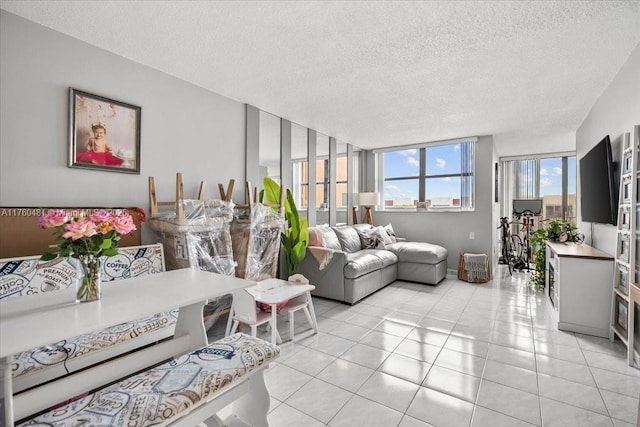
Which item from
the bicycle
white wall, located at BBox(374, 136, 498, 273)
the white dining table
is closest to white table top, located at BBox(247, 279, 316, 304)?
the white dining table

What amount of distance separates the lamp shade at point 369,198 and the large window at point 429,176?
1.90 feet

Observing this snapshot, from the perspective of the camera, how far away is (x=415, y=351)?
2520mm

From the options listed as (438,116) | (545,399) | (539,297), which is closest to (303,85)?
(438,116)

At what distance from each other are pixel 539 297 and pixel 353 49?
4006 mm

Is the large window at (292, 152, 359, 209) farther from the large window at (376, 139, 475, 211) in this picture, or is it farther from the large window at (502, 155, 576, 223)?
the large window at (502, 155, 576, 223)

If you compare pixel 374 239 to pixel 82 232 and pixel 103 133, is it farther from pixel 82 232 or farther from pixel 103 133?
pixel 82 232

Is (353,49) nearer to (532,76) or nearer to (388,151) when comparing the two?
(532,76)

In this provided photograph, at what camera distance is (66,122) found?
7.30ft

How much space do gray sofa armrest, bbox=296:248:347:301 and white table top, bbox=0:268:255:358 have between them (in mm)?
2295

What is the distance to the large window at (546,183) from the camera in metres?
6.70

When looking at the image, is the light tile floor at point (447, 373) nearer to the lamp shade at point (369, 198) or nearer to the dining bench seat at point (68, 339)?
the dining bench seat at point (68, 339)

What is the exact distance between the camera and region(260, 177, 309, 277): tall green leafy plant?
12.0 ft

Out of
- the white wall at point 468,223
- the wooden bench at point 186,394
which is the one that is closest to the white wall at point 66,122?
the wooden bench at point 186,394

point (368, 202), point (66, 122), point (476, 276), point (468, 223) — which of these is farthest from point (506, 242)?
point (66, 122)
